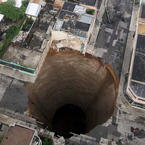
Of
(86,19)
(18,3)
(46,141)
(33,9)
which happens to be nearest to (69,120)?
(46,141)

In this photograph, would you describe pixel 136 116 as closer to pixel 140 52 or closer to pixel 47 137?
pixel 140 52

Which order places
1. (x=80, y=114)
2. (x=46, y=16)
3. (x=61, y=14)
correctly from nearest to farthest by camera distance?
A: (x=61, y=14)
(x=46, y=16)
(x=80, y=114)

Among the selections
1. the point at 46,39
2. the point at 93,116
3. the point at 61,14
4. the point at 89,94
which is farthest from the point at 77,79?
the point at 61,14

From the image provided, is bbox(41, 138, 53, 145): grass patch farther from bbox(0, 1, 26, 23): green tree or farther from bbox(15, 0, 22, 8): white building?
bbox(15, 0, 22, 8): white building

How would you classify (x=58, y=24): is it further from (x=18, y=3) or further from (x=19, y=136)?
(x=19, y=136)

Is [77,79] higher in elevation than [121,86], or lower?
lower

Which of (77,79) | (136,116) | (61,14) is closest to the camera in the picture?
(136,116)
